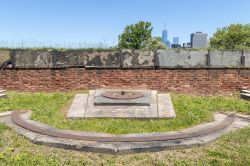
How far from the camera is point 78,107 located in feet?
24.1

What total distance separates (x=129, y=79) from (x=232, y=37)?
1529 inches

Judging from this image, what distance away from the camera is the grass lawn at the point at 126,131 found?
4.62 meters

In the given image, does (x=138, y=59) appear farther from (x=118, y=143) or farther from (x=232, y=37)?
(x=232, y=37)

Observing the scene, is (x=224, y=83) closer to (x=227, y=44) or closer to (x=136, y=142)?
(x=136, y=142)

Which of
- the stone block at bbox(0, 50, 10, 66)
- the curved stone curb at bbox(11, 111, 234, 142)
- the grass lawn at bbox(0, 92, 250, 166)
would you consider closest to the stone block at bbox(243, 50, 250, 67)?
the grass lawn at bbox(0, 92, 250, 166)

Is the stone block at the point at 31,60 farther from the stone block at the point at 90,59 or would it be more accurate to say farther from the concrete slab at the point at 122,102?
the concrete slab at the point at 122,102

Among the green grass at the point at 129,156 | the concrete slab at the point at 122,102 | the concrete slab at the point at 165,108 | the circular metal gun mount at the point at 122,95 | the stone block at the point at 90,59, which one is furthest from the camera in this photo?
the stone block at the point at 90,59

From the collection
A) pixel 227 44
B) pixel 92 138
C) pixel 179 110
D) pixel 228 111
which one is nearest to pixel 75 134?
pixel 92 138

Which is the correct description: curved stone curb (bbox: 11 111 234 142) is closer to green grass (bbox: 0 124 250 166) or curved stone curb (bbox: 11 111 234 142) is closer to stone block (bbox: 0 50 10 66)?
green grass (bbox: 0 124 250 166)

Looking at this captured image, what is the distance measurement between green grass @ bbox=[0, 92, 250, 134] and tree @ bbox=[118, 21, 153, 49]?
84.3ft

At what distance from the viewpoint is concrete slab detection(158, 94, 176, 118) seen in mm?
6805

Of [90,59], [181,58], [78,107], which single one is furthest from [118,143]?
[181,58]

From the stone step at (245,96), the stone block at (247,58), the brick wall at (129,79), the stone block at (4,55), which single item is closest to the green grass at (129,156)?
the stone step at (245,96)

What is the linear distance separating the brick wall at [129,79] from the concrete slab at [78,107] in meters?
1.37
